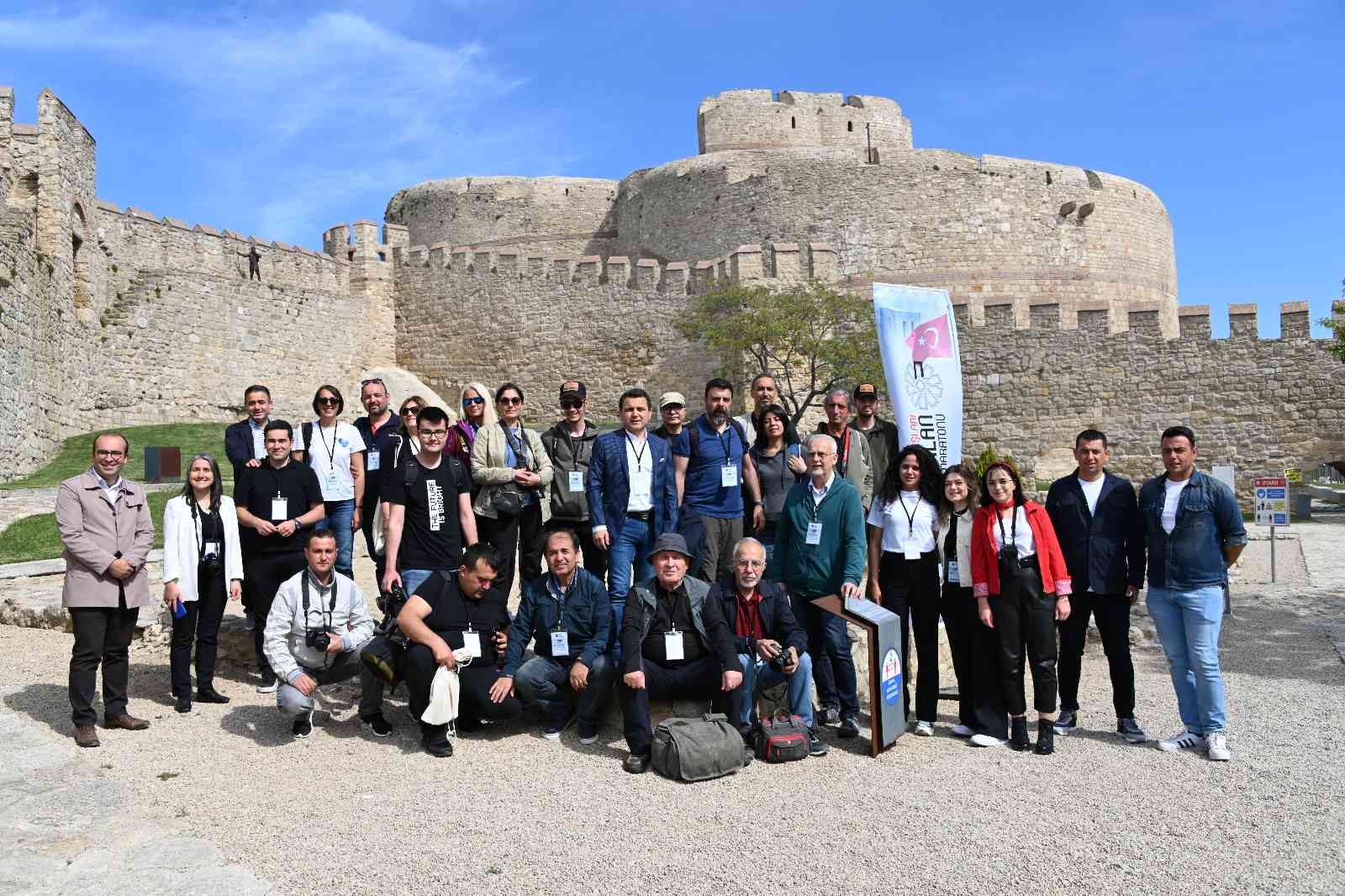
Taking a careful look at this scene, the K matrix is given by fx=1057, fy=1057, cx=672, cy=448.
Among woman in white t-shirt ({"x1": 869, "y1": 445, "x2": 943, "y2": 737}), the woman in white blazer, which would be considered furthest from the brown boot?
woman in white t-shirt ({"x1": 869, "y1": 445, "x2": 943, "y2": 737})

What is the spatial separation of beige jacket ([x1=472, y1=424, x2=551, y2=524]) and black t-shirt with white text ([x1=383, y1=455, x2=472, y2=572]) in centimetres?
18

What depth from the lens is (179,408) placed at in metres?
21.5

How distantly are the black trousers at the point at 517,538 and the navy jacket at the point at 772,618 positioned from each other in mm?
1428

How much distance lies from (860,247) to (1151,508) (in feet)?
81.5

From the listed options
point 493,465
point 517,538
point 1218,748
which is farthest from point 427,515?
point 1218,748

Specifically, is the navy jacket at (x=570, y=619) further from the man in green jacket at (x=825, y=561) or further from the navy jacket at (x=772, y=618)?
the man in green jacket at (x=825, y=561)

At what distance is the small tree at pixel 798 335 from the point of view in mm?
22844

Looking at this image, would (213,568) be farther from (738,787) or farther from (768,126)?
(768,126)

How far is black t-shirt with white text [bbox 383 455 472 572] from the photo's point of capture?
622cm

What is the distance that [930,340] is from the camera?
8.97 metres

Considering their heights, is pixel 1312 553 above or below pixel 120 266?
below

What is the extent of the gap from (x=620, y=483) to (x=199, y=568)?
8.05ft

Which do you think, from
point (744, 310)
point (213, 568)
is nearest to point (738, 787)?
point (213, 568)

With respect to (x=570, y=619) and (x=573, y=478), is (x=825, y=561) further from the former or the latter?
(x=573, y=478)
